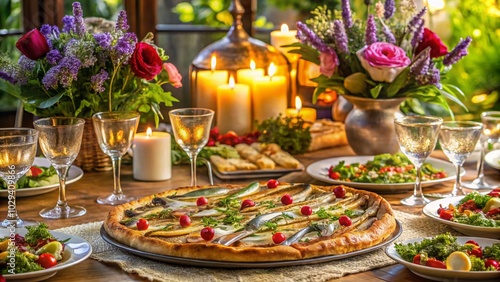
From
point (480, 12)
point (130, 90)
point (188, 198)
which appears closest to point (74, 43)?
point (130, 90)

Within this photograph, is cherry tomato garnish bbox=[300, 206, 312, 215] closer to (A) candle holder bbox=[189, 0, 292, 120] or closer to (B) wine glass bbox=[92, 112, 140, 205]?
(B) wine glass bbox=[92, 112, 140, 205]

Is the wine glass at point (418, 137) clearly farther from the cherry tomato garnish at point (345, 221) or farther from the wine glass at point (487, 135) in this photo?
the cherry tomato garnish at point (345, 221)

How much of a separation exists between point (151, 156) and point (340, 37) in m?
0.69

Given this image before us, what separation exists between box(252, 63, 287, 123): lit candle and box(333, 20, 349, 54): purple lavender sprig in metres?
0.55

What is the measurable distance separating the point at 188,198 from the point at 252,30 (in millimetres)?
2561

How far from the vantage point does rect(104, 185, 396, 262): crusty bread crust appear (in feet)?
5.76

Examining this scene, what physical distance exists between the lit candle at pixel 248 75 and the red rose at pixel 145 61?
799 mm

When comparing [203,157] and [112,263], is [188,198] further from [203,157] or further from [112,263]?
[203,157]

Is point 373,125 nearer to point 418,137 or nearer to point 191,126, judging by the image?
point 418,137

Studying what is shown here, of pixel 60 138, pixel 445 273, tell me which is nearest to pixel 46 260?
pixel 60 138

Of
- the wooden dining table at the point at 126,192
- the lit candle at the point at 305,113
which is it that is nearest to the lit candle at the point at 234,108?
the lit candle at the point at 305,113

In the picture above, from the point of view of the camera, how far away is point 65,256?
180 centimetres

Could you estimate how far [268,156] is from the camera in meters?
2.88

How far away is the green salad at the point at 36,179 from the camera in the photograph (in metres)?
2.48
